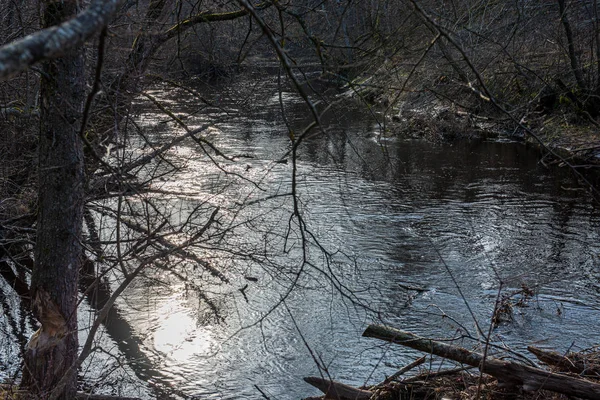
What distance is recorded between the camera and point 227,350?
8312 millimetres

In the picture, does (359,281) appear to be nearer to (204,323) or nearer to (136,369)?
(204,323)

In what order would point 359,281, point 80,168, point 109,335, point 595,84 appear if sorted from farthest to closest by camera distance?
point 595,84 < point 359,281 < point 109,335 < point 80,168

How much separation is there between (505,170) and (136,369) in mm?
10632

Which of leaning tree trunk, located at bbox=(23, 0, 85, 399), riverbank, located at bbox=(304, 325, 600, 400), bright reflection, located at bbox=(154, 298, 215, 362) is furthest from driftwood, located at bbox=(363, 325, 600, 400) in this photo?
bright reflection, located at bbox=(154, 298, 215, 362)

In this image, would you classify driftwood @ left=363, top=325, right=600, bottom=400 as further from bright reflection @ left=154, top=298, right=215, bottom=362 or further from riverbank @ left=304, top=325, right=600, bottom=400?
bright reflection @ left=154, top=298, right=215, bottom=362

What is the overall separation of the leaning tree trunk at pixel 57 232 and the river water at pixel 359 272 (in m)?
1.33

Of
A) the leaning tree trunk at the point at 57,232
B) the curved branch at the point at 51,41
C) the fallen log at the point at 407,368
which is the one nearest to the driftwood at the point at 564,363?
the fallen log at the point at 407,368

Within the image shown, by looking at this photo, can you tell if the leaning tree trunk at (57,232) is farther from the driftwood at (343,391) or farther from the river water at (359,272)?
the driftwood at (343,391)

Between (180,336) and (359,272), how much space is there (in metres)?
2.66

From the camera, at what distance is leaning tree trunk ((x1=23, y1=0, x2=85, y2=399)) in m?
5.25

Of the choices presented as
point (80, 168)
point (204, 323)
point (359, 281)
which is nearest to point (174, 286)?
point (204, 323)

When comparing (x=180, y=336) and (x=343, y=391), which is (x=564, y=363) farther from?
(x=180, y=336)

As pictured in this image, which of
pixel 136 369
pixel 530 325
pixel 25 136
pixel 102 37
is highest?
pixel 102 37

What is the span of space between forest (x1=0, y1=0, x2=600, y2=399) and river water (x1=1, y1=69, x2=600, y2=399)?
0.05 meters
